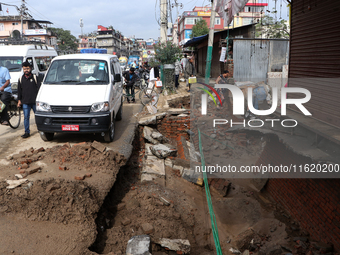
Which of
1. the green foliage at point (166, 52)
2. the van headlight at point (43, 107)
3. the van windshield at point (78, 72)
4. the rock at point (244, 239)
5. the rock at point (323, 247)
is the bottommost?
the rock at point (244, 239)

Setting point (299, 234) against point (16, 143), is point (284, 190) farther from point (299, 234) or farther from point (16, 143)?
point (16, 143)

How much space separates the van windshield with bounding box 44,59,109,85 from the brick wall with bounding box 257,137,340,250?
4612 millimetres

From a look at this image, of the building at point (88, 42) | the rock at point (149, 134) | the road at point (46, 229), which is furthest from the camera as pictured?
the building at point (88, 42)

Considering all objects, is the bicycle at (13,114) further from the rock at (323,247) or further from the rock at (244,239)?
the rock at (323,247)

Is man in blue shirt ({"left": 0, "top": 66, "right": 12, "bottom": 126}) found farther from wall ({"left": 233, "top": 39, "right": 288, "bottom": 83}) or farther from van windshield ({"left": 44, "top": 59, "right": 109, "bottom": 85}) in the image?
wall ({"left": 233, "top": 39, "right": 288, "bottom": 83})

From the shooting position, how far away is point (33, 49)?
12.6m

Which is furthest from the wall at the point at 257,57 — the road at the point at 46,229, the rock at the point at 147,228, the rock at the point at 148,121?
the rock at the point at 147,228

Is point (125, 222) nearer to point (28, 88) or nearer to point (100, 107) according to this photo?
point (100, 107)

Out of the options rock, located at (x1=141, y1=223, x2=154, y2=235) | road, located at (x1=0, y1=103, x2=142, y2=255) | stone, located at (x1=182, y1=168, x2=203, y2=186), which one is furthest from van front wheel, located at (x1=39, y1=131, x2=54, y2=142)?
rock, located at (x1=141, y1=223, x2=154, y2=235)

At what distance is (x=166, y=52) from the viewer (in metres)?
15.0

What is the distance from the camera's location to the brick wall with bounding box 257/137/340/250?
180 inches

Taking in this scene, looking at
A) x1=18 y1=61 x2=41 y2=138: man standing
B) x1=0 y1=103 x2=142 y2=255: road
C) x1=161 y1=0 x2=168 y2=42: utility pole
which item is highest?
x1=161 y1=0 x2=168 y2=42: utility pole

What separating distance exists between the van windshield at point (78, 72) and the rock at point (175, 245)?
423 cm

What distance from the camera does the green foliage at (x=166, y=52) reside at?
15.0 meters
